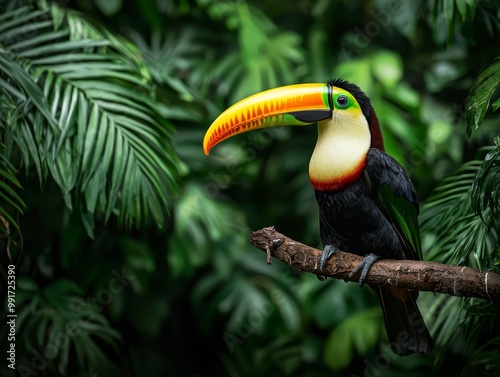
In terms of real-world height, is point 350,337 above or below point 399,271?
above

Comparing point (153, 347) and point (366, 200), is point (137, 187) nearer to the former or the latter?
A: point (366, 200)

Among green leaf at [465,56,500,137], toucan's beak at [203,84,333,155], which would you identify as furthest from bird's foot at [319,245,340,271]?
green leaf at [465,56,500,137]

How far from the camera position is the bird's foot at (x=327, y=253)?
2.23 meters

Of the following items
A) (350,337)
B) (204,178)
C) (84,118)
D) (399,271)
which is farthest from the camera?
(204,178)

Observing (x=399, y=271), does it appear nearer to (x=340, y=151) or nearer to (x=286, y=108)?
(x=340, y=151)

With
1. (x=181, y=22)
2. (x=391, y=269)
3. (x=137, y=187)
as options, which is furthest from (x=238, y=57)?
(x=391, y=269)

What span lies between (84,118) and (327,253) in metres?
1.11

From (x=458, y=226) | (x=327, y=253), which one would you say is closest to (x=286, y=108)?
(x=327, y=253)

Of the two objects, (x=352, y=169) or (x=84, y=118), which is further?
(x=84, y=118)

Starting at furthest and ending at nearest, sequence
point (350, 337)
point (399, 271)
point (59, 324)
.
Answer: point (350, 337) → point (59, 324) → point (399, 271)

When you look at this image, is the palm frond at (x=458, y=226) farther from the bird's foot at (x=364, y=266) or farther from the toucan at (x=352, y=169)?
the bird's foot at (x=364, y=266)

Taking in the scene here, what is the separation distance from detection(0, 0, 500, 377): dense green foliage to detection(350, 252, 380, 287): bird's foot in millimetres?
385

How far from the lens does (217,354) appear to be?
416 cm

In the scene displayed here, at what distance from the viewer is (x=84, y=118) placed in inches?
108
